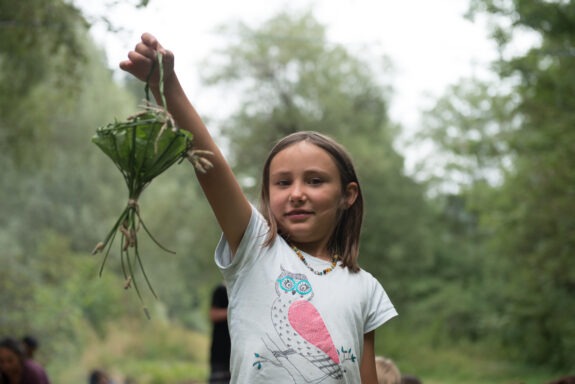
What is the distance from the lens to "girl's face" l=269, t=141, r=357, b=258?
1.87 m

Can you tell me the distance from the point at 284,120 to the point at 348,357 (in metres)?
18.5

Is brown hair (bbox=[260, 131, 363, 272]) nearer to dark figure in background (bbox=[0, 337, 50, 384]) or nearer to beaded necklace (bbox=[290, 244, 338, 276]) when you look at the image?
beaded necklace (bbox=[290, 244, 338, 276])

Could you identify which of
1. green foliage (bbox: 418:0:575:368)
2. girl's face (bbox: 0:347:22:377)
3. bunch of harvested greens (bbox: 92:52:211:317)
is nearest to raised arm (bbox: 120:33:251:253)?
bunch of harvested greens (bbox: 92:52:211:317)

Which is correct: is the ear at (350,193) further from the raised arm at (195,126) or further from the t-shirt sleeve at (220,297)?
the t-shirt sleeve at (220,297)

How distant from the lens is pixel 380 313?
1.92m

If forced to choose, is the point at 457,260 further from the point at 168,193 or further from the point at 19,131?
the point at 19,131

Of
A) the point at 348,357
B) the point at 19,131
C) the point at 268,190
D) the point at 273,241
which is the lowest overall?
the point at 348,357

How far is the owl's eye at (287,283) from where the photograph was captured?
1.76 m

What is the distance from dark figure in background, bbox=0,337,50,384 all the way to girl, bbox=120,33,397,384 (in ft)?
13.6

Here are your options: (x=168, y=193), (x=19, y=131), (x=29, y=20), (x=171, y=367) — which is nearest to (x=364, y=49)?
(x=168, y=193)

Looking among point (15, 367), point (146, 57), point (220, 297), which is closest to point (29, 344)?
point (15, 367)

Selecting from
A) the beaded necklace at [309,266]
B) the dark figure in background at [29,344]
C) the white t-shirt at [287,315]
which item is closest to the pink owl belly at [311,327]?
the white t-shirt at [287,315]

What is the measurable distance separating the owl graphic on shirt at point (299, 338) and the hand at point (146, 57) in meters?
0.61

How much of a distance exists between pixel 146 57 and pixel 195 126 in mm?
201
